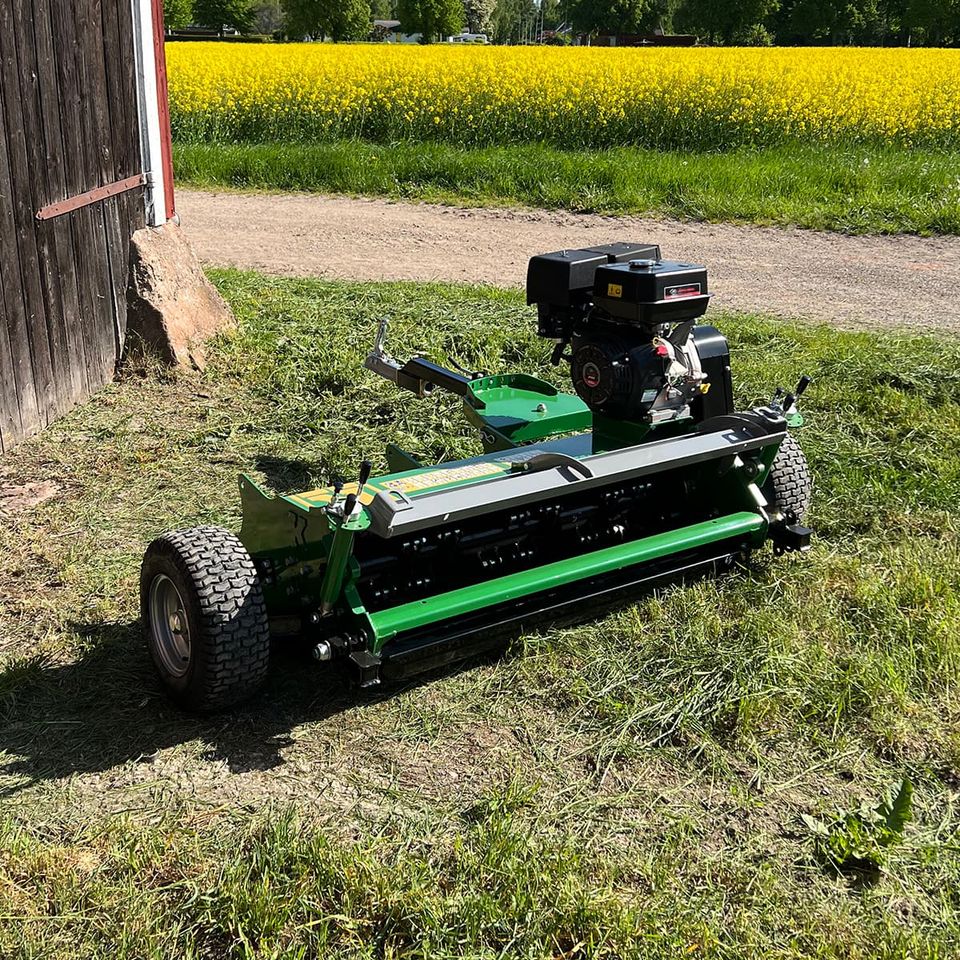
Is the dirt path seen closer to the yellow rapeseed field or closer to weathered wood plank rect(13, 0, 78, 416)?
the yellow rapeseed field

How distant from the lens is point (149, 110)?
710 cm

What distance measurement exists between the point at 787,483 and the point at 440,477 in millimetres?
1579

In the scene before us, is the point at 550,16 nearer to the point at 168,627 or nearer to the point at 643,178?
the point at 643,178

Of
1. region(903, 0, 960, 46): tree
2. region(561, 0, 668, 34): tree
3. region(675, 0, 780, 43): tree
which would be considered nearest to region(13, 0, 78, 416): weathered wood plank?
region(903, 0, 960, 46): tree

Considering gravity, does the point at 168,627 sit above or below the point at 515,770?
above

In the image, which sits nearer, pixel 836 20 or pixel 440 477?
pixel 440 477

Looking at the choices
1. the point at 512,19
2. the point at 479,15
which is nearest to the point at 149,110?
the point at 479,15

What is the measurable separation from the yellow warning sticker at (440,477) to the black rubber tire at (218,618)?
59 centimetres

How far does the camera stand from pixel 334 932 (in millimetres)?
2832

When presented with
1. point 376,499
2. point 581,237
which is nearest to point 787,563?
point 376,499

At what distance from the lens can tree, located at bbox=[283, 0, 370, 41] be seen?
183 feet

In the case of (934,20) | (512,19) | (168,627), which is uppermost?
(512,19)

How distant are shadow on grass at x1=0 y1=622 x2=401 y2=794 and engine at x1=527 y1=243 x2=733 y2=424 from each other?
1.50 metres

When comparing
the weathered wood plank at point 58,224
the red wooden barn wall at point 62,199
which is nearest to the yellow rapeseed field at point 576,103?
the red wooden barn wall at point 62,199
